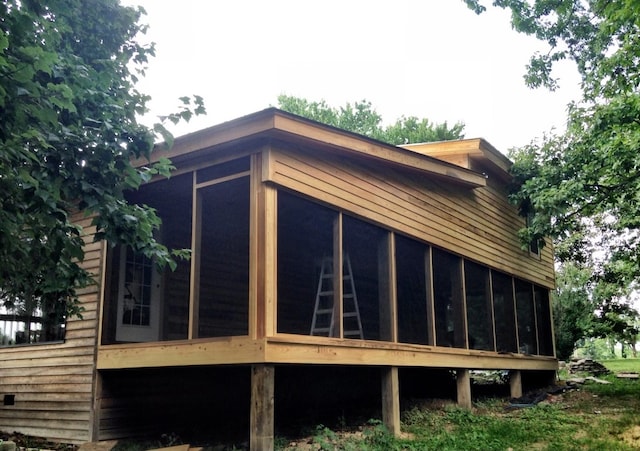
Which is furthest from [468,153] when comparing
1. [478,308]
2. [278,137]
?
[278,137]

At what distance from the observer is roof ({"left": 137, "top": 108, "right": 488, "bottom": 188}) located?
241 inches

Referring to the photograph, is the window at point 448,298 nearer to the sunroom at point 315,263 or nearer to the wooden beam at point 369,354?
the sunroom at point 315,263

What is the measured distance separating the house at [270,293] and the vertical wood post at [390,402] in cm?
2

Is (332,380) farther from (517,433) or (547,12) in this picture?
(547,12)

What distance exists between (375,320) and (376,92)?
118 ft

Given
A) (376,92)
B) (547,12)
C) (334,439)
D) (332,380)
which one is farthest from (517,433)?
(376,92)

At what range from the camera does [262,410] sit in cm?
577

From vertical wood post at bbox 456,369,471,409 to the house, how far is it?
3 centimetres

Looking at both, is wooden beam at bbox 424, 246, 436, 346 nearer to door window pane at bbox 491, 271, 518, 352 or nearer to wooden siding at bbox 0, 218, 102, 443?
door window pane at bbox 491, 271, 518, 352

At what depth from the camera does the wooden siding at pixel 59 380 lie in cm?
769

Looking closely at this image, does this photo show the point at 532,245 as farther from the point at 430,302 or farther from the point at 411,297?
the point at 430,302

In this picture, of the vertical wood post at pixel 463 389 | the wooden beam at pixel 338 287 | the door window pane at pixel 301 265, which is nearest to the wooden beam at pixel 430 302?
the vertical wood post at pixel 463 389

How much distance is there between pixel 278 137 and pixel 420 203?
3606 mm

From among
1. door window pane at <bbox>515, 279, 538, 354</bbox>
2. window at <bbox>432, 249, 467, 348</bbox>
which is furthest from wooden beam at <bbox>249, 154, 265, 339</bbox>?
door window pane at <bbox>515, 279, 538, 354</bbox>
